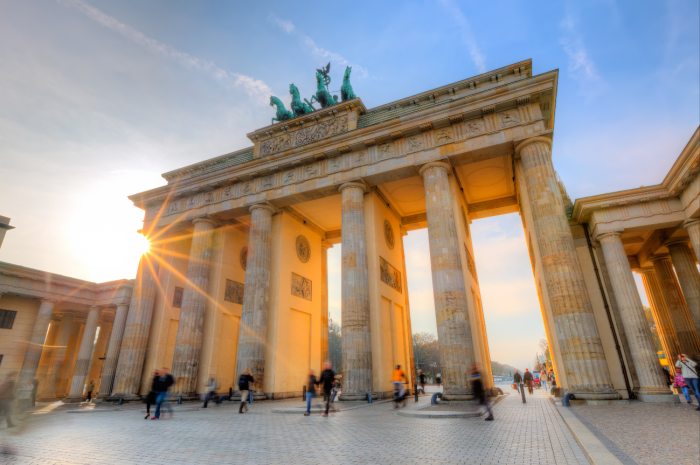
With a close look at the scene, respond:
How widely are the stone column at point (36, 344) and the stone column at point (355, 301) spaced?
909 inches

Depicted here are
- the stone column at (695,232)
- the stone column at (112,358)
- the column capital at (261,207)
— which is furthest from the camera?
the stone column at (112,358)

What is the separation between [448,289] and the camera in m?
13.8

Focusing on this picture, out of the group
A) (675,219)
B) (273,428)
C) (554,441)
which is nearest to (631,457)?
(554,441)

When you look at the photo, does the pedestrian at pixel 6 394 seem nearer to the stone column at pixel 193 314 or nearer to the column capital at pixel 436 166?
the stone column at pixel 193 314

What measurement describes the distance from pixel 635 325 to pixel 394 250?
11.5 m

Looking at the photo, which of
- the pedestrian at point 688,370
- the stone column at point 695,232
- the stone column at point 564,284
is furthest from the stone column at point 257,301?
the stone column at point 695,232

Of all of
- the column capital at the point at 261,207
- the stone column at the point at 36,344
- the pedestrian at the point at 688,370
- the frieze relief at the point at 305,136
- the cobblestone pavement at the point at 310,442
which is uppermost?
the frieze relief at the point at 305,136

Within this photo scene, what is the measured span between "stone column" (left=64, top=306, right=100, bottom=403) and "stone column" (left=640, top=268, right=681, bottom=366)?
114 feet

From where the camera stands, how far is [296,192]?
18875 mm

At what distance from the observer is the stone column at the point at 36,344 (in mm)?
23734

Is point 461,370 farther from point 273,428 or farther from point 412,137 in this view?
point 412,137

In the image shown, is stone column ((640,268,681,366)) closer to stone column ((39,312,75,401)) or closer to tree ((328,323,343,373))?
stone column ((39,312,75,401))

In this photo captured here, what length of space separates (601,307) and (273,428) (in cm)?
1382

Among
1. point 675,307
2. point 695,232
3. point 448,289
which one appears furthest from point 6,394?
point 675,307
